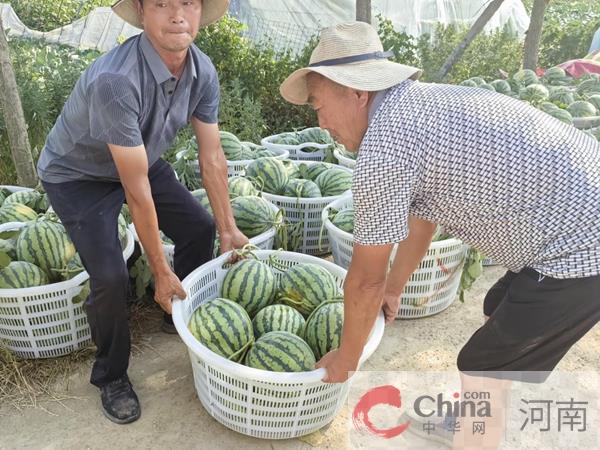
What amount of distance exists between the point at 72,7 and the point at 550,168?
58.5 ft

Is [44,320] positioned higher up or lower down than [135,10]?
lower down

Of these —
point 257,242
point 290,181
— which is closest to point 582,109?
point 290,181

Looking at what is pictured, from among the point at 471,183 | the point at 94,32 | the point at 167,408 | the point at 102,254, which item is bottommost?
the point at 167,408

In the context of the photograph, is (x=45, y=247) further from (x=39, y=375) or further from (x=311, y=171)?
(x=311, y=171)

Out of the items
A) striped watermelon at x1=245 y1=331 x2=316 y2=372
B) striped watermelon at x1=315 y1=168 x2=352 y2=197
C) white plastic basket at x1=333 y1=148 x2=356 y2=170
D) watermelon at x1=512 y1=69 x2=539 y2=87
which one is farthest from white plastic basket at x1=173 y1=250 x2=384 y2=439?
watermelon at x1=512 y1=69 x2=539 y2=87

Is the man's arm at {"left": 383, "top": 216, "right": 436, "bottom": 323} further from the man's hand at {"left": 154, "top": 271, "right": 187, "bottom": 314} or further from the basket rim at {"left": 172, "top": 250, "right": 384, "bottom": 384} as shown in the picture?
the man's hand at {"left": 154, "top": 271, "right": 187, "bottom": 314}

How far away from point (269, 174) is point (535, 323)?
264cm

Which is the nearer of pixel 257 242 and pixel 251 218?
pixel 257 242

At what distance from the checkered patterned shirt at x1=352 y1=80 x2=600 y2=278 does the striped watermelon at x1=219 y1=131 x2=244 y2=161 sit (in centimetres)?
295

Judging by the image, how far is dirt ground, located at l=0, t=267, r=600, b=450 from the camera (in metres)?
2.47

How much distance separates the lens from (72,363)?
2936mm

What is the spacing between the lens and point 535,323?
1812 mm

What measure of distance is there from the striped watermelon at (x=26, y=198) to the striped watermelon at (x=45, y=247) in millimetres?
566

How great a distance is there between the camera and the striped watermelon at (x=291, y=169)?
14.3ft
